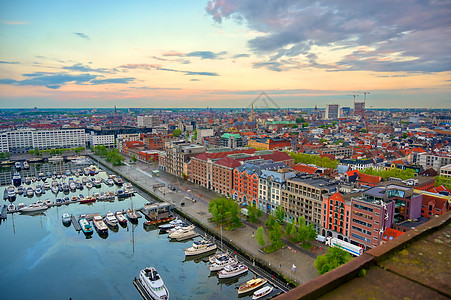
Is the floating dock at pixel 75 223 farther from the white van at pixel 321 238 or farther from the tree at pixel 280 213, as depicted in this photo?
the white van at pixel 321 238

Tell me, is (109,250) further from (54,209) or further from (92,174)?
(92,174)

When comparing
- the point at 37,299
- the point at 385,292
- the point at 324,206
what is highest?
the point at 385,292

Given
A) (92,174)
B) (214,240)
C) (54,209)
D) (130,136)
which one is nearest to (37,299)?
(214,240)

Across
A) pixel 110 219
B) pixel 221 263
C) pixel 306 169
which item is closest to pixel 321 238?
pixel 221 263

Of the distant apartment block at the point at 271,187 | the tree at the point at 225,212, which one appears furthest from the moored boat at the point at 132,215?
the distant apartment block at the point at 271,187

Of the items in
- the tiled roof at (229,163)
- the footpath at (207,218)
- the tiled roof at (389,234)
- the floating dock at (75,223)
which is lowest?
the floating dock at (75,223)

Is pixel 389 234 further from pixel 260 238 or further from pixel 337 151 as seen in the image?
pixel 337 151

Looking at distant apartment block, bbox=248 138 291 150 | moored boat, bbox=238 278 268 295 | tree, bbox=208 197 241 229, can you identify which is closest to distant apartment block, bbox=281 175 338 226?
tree, bbox=208 197 241 229
